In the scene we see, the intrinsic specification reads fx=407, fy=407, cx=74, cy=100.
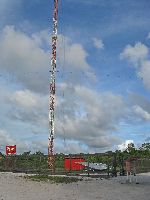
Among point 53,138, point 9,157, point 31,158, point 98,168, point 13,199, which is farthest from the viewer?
point 53,138

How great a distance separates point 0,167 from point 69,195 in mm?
31243

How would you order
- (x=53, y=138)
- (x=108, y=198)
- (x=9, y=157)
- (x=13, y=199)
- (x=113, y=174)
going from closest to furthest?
(x=13, y=199) < (x=108, y=198) < (x=113, y=174) < (x=9, y=157) < (x=53, y=138)

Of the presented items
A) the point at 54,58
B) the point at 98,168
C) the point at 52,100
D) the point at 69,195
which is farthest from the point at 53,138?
the point at 69,195

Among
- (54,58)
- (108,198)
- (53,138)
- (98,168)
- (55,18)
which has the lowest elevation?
(108,198)

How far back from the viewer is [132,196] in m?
21.5

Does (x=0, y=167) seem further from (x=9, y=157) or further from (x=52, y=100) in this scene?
(x=52, y=100)

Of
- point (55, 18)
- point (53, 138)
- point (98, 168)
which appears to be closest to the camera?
point (98, 168)

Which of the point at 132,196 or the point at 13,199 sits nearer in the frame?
the point at 13,199

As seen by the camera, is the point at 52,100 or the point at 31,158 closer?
the point at 31,158

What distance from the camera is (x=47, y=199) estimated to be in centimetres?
1914

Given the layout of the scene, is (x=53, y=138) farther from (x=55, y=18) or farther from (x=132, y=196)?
(x=132, y=196)

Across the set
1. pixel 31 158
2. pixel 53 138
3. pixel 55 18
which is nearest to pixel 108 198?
pixel 31 158

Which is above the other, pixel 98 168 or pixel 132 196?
pixel 98 168

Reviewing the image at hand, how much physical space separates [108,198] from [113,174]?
19.5 meters
